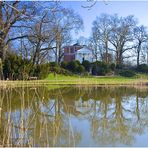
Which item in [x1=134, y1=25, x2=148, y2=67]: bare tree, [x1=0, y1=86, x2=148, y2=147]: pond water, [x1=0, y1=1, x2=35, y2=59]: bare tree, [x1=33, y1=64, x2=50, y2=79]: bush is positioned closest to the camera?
[x1=0, y1=1, x2=35, y2=59]: bare tree

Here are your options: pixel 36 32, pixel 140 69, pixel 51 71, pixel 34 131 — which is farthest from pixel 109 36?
pixel 34 131

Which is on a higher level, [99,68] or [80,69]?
[99,68]

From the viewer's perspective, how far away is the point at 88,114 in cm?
808

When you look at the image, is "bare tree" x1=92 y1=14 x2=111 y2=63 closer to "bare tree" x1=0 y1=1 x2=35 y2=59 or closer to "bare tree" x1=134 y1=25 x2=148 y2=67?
"bare tree" x1=134 y1=25 x2=148 y2=67

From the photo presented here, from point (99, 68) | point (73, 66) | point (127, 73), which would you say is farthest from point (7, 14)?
point (127, 73)

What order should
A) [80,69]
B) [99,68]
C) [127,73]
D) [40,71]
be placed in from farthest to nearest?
[127,73] → [99,68] → [80,69] → [40,71]

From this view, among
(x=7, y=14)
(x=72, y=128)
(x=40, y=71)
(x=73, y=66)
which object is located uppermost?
(x=7, y=14)

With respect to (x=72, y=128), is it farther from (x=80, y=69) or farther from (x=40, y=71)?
(x=80, y=69)

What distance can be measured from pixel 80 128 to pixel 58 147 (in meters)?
1.55

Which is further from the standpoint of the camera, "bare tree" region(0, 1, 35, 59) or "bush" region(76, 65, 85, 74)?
"bush" region(76, 65, 85, 74)

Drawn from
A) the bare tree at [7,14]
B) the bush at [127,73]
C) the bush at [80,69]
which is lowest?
the bush at [127,73]

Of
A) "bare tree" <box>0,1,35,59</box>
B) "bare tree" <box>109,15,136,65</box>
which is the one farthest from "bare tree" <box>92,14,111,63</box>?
"bare tree" <box>0,1,35,59</box>

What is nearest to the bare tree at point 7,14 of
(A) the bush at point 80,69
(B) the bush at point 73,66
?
(B) the bush at point 73,66

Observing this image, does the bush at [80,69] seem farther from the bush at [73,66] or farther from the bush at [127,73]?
the bush at [127,73]
